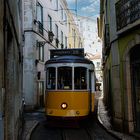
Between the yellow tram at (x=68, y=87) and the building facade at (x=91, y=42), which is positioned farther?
the building facade at (x=91, y=42)

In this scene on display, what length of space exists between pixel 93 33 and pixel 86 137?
5947cm

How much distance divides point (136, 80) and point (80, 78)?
2.52m

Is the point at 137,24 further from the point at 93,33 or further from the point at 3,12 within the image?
the point at 93,33

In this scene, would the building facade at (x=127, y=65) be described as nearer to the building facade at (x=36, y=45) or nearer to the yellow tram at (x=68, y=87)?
the yellow tram at (x=68, y=87)

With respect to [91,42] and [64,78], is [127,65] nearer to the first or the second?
[64,78]

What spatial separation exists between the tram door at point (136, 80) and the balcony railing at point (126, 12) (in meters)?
0.98

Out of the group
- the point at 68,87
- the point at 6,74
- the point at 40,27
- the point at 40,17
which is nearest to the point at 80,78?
the point at 68,87

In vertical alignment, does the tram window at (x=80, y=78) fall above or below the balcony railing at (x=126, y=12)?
below

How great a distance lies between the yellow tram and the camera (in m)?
12.4

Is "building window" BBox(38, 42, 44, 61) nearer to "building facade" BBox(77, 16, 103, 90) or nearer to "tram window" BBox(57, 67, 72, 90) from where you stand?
"tram window" BBox(57, 67, 72, 90)

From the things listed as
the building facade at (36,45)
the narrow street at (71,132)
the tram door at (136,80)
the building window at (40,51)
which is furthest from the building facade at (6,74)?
the building window at (40,51)

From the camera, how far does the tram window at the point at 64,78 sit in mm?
12578

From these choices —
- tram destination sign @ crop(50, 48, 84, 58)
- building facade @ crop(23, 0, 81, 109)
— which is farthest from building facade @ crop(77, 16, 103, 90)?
tram destination sign @ crop(50, 48, 84, 58)

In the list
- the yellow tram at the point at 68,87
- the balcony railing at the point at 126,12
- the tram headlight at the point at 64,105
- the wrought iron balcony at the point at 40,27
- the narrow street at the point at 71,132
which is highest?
the wrought iron balcony at the point at 40,27
